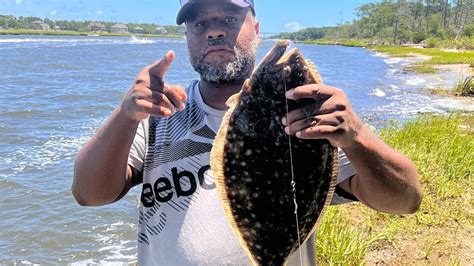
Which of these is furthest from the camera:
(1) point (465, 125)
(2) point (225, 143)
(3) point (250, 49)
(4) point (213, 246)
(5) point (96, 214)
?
(1) point (465, 125)

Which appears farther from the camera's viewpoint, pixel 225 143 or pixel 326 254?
pixel 326 254

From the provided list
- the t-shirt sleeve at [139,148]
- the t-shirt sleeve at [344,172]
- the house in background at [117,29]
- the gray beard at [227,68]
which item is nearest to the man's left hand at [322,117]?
the t-shirt sleeve at [344,172]

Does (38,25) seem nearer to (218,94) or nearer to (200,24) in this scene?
(200,24)

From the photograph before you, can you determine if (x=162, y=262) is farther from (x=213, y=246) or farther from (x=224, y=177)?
(x=224, y=177)

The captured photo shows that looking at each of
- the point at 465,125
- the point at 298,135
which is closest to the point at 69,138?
the point at 465,125

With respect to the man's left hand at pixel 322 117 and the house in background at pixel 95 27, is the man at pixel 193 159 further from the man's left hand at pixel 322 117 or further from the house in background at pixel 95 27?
the house in background at pixel 95 27

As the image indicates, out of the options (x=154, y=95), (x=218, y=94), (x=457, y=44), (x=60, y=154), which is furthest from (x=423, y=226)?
(x=457, y=44)

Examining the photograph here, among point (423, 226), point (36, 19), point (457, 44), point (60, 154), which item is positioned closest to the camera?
point (423, 226)

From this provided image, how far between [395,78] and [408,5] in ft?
319

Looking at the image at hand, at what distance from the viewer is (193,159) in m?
2.88

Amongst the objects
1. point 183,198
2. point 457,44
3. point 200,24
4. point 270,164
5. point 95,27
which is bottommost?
point 95,27

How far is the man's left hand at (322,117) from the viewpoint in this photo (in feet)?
6.45

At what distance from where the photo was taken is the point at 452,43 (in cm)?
7362

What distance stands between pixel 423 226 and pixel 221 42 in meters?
4.95
